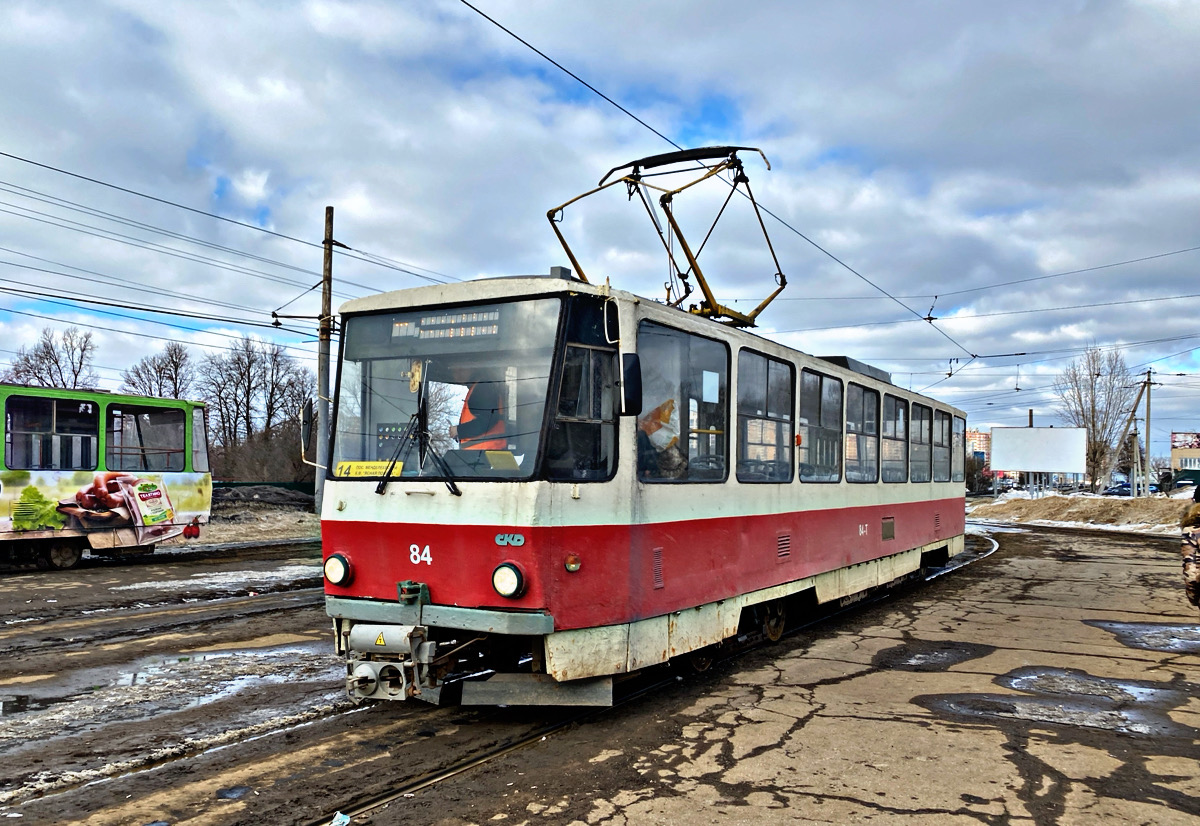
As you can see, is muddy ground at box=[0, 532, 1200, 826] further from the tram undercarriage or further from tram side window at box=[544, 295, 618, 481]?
tram side window at box=[544, 295, 618, 481]

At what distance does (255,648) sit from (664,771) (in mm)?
5077

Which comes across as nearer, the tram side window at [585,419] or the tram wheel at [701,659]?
the tram side window at [585,419]

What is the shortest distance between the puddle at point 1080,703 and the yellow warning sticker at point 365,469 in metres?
4.20

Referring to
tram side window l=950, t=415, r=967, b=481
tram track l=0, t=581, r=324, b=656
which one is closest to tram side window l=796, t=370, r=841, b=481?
tram track l=0, t=581, r=324, b=656

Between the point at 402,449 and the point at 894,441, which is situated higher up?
the point at 894,441

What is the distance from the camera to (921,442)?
541 inches

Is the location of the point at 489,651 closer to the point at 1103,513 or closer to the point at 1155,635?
the point at 1155,635

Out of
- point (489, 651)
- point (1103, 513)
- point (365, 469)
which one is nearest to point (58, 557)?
point (365, 469)

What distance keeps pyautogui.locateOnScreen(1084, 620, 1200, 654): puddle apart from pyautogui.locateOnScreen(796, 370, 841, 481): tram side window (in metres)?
3.48

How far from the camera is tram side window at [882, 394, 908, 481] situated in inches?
466

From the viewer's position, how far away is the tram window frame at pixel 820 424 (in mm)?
8898

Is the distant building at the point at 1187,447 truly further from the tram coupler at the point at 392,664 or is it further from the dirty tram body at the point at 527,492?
the tram coupler at the point at 392,664

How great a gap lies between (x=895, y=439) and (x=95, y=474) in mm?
14137

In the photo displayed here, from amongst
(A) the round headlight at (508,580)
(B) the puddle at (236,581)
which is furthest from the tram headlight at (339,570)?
(B) the puddle at (236,581)
